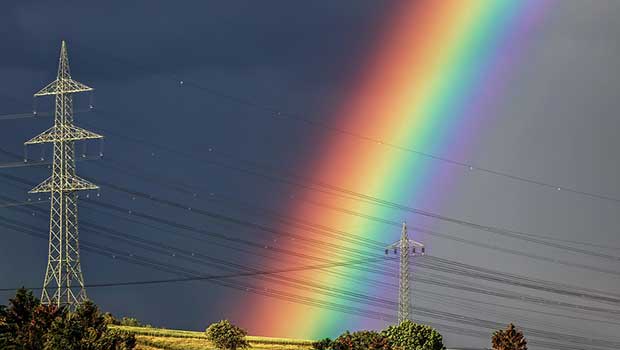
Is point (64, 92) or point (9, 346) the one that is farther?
point (64, 92)

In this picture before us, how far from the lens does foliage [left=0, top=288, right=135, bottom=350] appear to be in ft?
523

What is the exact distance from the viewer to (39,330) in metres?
161

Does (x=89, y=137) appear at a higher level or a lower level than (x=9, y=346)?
higher

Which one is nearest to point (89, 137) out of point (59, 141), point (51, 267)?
point (59, 141)

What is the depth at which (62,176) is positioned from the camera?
188500 millimetres

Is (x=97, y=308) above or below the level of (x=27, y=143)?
below

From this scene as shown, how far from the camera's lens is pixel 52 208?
188 metres

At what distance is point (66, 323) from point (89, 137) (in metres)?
33.8

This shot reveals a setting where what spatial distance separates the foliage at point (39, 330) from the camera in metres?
160

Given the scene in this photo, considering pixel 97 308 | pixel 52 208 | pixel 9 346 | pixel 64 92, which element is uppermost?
pixel 64 92

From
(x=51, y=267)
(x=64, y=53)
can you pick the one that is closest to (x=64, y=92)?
(x=64, y=53)

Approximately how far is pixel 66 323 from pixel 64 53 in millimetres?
45474

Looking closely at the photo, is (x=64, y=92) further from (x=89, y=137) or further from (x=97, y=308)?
(x=97, y=308)

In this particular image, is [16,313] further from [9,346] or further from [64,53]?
[64,53]
